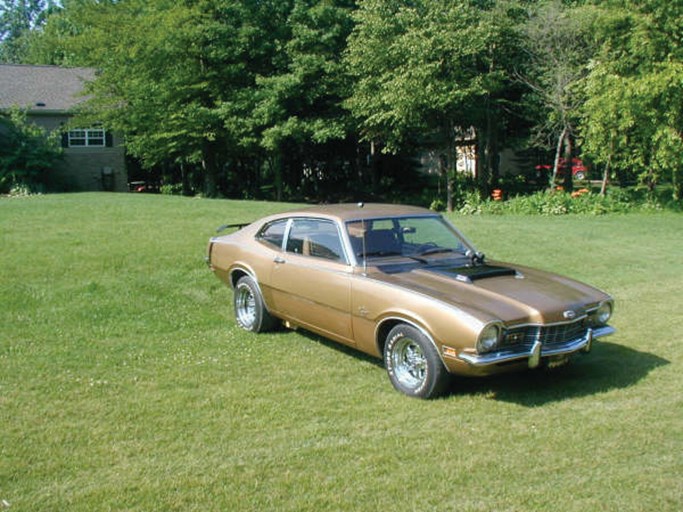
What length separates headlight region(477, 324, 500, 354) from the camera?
5164 millimetres

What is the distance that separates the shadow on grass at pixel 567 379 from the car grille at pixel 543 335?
18.3 inches

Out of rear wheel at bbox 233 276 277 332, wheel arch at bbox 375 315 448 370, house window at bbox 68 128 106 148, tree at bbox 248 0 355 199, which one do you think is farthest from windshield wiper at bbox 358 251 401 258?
house window at bbox 68 128 106 148

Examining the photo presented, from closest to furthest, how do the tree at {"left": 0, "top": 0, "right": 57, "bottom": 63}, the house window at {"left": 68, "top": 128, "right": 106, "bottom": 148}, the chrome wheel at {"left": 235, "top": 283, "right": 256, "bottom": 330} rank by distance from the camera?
the chrome wheel at {"left": 235, "top": 283, "right": 256, "bottom": 330}
the house window at {"left": 68, "top": 128, "right": 106, "bottom": 148}
the tree at {"left": 0, "top": 0, "right": 57, "bottom": 63}

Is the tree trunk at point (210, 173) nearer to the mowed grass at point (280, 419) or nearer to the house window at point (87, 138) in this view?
the house window at point (87, 138)

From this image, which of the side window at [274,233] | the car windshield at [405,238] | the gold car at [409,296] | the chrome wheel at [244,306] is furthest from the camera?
the chrome wheel at [244,306]

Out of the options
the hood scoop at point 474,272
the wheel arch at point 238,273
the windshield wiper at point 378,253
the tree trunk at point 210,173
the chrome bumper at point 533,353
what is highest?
the tree trunk at point 210,173

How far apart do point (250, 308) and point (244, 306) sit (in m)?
0.11

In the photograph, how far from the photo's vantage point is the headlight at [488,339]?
5164 mm

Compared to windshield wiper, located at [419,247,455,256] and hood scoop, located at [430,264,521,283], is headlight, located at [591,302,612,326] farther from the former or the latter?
windshield wiper, located at [419,247,455,256]

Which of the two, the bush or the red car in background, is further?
the red car in background

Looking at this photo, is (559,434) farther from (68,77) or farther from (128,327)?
(68,77)

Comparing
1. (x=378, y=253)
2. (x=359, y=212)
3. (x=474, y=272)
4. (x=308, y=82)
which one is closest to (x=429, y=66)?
(x=308, y=82)

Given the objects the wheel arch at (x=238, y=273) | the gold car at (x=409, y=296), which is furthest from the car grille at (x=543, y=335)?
the wheel arch at (x=238, y=273)

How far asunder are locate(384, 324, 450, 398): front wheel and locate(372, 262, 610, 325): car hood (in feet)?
1.23
